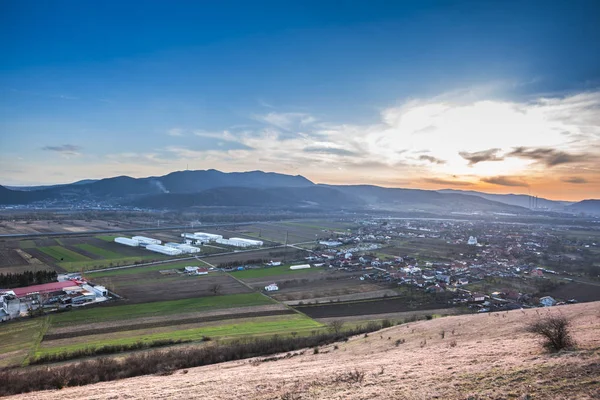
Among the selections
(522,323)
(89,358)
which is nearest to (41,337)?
(89,358)

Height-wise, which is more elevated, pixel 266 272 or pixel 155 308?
pixel 266 272

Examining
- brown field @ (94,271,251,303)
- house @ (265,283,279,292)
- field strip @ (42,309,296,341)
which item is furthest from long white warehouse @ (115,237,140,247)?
field strip @ (42,309,296,341)

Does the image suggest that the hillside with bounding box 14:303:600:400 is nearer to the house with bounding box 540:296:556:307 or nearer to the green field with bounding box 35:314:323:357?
the green field with bounding box 35:314:323:357

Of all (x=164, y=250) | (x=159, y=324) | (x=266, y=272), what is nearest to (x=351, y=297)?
(x=266, y=272)

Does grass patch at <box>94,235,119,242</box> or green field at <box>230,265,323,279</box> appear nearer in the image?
green field at <box>230,265,323,279</box>

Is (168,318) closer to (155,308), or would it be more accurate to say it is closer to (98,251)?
(155,308)

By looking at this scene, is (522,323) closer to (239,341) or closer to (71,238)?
(239,341)

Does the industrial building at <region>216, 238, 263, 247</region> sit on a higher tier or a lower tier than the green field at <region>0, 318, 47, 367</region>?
higher
